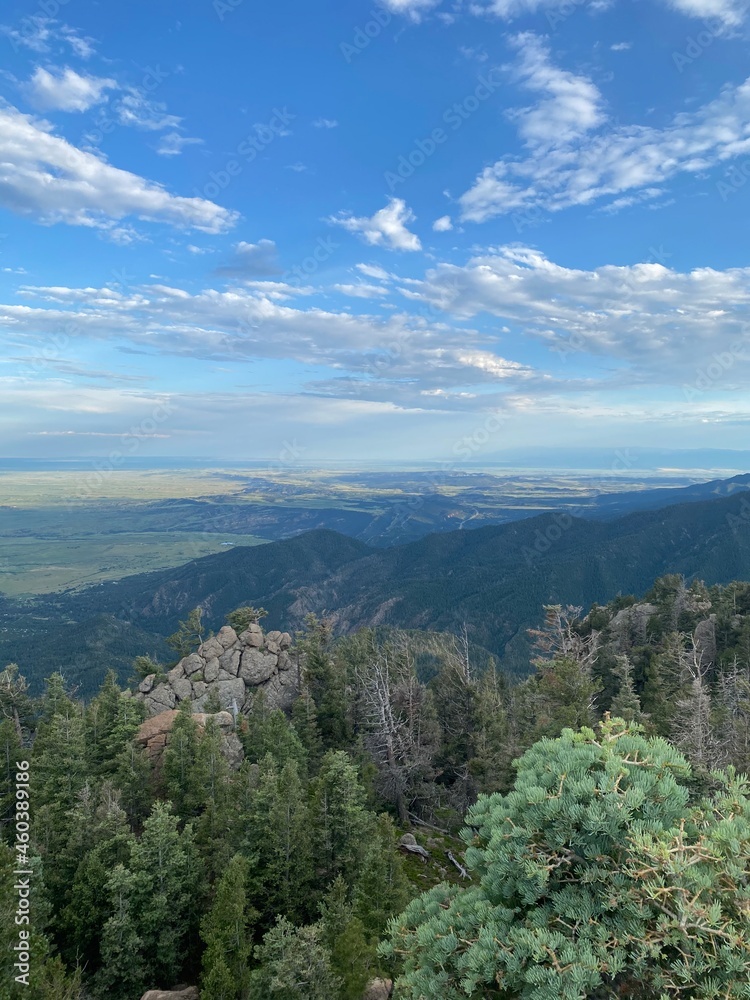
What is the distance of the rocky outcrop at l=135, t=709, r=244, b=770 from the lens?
45688 mm


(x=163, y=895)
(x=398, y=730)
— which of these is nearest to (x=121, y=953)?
(x=163, y=895)

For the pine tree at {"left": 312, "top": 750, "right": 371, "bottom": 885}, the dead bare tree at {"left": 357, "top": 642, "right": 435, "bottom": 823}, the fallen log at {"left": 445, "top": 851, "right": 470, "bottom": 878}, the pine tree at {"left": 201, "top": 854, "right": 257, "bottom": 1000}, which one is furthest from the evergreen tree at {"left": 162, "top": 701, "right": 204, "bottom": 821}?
the fallen log at {"left": 445, "top": 851, "right": 470, "bottom": 878}

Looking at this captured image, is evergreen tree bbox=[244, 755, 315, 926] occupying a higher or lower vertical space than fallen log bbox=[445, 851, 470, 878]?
higher

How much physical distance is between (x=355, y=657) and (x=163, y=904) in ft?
133

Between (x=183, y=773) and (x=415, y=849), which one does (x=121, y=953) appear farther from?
(x=415, y=849)

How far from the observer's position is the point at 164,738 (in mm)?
46906

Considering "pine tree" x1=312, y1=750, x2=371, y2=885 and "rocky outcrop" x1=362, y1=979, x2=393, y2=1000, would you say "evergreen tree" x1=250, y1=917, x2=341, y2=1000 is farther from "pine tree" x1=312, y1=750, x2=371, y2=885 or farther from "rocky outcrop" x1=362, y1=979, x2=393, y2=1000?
"pine tree" x1=312, y1=750, x2=371, y2=885

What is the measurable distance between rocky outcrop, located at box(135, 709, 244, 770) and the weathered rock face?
257 inches

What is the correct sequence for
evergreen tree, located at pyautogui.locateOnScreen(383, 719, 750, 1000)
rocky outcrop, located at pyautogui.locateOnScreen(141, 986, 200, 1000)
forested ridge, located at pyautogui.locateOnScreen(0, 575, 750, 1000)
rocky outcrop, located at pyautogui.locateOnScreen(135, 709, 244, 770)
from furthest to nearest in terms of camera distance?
rocky outcrop, located at pyautogui.locateOnScreen(135, 709, 244, 770) < rocky outcrop, located at pyautogui.locateOnScreen(141, 986, 200, 1000) < forested ridge, located at pyautogui.locateOnScreen(0, 575, 750, 1000) < evergreen tree, located at pyautogui.locateOnScreen(383, 719, 750, 1000)

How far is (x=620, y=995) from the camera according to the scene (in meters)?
7.73

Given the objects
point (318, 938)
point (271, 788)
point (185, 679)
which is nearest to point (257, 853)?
point (271, 788)

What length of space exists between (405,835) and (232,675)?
28043 millimetres

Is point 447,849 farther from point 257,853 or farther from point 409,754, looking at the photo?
point 257,853

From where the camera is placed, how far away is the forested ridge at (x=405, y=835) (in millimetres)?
7609
